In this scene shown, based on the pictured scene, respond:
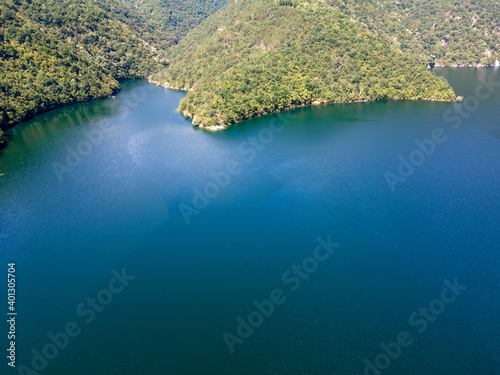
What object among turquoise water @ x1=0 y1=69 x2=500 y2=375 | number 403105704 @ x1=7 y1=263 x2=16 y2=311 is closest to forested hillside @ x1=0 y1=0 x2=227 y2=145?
turquoise water @ x1=0 y1=69 x2=500 y2=375

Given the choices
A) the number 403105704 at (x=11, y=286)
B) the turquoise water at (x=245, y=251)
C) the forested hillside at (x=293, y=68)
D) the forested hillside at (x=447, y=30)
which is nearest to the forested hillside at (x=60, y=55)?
the turquoise water at (x=245, y=251)

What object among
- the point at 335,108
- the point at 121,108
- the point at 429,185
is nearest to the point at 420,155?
the point at 429,185

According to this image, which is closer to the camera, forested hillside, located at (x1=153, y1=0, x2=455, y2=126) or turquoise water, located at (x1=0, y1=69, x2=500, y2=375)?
turquoise water, located at (x1=0, y1=69, x2=500, y2=375)

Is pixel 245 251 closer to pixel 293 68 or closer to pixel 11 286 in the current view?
pixel 11 286

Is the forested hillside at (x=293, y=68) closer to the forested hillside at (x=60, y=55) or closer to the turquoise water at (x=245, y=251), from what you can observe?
the turquoise water at (x=245, y=251)

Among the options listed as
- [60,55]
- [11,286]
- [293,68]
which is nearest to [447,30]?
[293,68]

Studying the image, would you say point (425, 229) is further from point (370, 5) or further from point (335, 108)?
point (370, 5)

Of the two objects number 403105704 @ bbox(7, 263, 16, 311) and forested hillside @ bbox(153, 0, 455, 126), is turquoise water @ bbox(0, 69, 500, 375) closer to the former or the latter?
number 403105704 @ bbox(7, 263, 16, 311)
